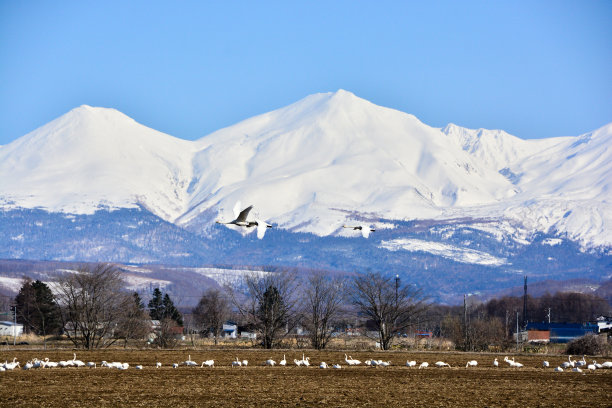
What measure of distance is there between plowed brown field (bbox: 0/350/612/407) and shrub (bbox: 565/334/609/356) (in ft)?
53.2

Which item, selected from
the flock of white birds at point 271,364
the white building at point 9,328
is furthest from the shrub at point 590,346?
the white building at point 9,328

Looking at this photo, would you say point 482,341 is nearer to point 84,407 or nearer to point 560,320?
point 84,407

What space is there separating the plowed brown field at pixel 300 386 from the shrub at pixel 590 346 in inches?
639

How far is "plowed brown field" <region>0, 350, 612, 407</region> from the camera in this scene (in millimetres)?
42500

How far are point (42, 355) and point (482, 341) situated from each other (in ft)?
136

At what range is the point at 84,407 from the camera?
4047 cm

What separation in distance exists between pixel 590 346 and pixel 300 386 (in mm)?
39514

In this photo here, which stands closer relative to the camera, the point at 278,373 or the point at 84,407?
the point at 84,407

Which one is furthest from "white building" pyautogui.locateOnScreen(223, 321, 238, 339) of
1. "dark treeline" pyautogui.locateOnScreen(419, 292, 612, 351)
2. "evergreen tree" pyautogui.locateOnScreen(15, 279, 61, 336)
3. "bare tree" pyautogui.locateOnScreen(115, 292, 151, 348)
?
"bare tree" pyautogui.locateOnScreen(115, 292, 151, 348)

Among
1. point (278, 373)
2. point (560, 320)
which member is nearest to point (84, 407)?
point (278, 373)

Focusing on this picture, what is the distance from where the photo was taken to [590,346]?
266 feet

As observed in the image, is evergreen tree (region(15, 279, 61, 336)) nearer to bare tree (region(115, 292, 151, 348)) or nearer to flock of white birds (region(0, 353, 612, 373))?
bare tree (region(115, 292, 151, 348))

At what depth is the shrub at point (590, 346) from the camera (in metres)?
80.2

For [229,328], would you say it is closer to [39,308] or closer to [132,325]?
[39,308]
